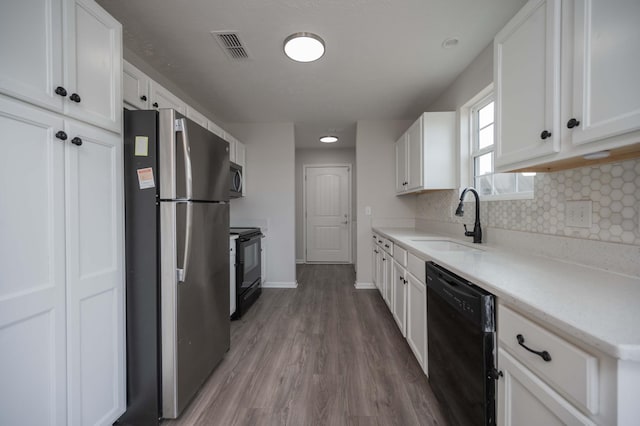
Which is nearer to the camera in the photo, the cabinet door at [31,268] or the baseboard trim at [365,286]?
the cabinet door at [31,268]

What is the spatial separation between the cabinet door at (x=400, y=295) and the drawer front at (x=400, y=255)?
1.7 inches

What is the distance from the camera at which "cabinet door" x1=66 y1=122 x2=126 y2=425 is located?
107 centimetres

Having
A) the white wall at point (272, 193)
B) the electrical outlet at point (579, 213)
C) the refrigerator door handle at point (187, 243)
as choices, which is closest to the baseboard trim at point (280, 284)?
the white wall at point (272, 193)

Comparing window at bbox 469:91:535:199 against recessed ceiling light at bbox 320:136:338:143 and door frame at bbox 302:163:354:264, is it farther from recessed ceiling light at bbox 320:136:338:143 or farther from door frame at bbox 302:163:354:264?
door frame at bbox 302:163:354:264

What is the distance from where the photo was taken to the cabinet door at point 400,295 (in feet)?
6.73

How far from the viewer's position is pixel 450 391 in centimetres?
124

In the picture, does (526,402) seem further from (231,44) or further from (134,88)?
(231,44)

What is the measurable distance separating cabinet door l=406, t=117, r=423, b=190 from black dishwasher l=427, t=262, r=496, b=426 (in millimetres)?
1423

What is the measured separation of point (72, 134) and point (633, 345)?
6.19ft

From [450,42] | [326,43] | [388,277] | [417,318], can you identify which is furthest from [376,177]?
[417,318]

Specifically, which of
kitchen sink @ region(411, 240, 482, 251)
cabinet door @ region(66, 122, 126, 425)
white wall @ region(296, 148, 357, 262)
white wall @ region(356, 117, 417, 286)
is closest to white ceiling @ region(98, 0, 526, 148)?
white wall @ region(356, 117, 417, 286)

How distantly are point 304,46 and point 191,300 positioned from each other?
193 centimetres

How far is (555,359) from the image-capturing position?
674 millimetres

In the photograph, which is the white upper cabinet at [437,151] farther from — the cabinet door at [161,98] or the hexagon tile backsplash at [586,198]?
the cabinet door at [161,98]
